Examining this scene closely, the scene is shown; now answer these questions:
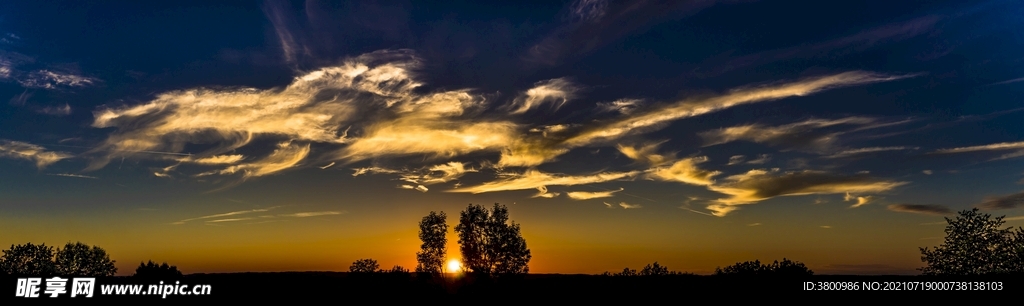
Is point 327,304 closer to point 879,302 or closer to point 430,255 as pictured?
point 430,255

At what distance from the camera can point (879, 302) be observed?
203ft

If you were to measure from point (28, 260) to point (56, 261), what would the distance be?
6.04 metres

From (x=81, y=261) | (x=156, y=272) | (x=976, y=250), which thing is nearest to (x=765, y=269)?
(x=976, y=250)

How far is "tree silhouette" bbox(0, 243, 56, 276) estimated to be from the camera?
145 meters

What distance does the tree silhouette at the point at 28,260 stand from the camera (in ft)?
477

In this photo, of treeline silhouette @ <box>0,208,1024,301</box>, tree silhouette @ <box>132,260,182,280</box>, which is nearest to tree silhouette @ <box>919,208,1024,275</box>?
treeline silhouette @ <box>0,208,1024,301</box>

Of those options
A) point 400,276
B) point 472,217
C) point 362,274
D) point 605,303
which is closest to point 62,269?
point 362,274

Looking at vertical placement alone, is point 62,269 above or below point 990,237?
below

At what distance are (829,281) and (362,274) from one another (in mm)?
90462

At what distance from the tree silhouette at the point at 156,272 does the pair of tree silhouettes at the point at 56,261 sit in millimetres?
55947

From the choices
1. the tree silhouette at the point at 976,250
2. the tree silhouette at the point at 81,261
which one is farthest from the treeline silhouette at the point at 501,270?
the tree silhouette at the point at 81,261

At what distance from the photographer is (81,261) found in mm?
151125

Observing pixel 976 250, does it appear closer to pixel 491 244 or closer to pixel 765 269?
pixel 765 269

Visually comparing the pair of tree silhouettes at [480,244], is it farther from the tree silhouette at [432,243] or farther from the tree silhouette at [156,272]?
the tree silhouette at [156,272]
